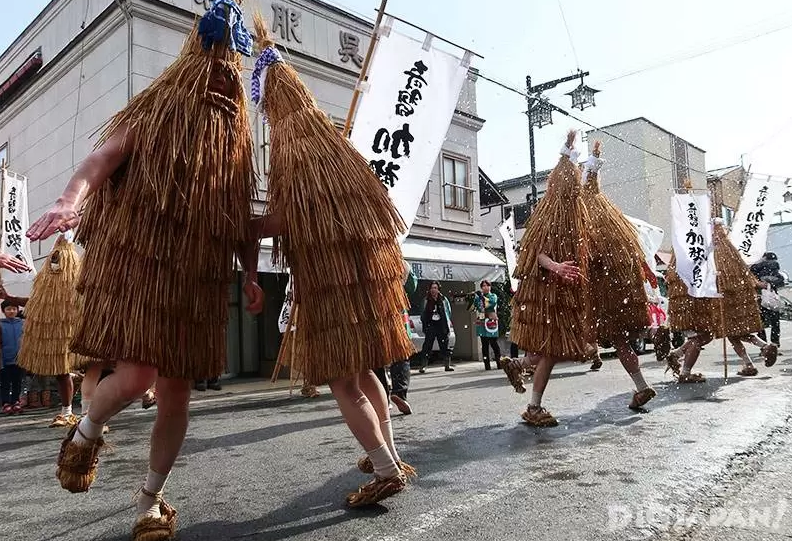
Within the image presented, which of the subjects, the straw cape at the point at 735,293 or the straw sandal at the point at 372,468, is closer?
the straw sandal at the point at 372,468

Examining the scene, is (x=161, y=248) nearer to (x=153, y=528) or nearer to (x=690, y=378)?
(x=153, y=528)

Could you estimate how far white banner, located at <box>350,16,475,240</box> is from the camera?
12.4ft

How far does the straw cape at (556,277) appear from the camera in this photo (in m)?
4.42

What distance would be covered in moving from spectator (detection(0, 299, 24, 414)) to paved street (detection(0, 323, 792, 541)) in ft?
6.90

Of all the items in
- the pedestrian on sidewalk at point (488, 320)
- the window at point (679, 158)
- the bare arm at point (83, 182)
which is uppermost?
the window at point (679, 158)

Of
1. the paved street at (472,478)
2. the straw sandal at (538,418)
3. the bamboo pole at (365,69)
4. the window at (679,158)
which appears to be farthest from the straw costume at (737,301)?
the window at (679,158)

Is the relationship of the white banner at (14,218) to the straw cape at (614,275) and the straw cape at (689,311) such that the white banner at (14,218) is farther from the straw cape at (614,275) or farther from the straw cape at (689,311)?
the straw cape at (689,311)

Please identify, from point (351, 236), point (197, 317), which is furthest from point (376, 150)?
point (197, 317)

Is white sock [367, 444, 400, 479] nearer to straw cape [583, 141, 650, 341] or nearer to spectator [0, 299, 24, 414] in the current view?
straw cape [583, 141, 650, 341]

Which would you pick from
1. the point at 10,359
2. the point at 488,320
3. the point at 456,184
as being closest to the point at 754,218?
the point at 488,320

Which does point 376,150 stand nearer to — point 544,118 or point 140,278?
point 140,278

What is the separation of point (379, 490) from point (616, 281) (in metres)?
3.12

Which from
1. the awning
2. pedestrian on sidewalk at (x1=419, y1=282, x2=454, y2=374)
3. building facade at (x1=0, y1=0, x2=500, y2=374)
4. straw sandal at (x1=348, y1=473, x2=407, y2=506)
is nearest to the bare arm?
straw sandal at (x1=348, y1=473, x2=407, y2=506)

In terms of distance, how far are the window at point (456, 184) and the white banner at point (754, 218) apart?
7019mm
